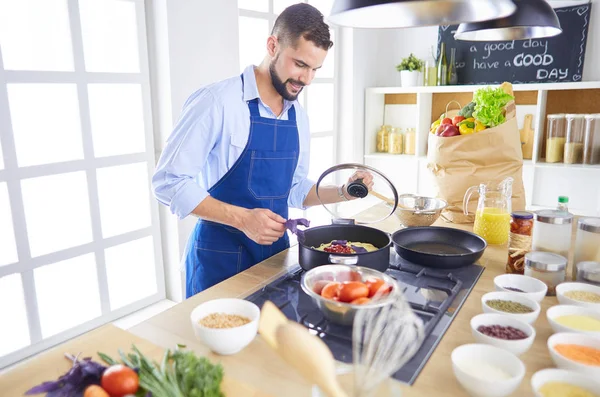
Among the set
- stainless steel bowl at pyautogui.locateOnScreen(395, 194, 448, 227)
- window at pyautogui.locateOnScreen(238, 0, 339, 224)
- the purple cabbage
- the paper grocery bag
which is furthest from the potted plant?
the purple cabbage

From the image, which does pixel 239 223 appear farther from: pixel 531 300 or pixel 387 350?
pixel 531 300

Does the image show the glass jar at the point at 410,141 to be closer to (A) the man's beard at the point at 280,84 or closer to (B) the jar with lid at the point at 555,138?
(B) the jar with lid at the point at 555,138

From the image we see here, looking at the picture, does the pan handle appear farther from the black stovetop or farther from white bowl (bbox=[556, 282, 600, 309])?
white bowl (bbox=[556, 282, 600, 309])

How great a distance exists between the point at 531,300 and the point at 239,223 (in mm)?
882

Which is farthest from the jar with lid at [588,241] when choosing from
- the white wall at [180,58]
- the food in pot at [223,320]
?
the white wall at [180,58]

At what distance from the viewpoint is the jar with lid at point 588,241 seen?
134 cm

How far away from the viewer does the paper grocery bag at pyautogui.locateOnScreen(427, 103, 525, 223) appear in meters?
1.94

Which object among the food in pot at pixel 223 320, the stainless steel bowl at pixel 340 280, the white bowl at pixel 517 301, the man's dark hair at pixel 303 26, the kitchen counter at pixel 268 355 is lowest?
the kitchen counter at pixel 268 355

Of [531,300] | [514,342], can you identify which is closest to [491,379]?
[514,342]

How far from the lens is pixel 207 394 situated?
2.54 feet

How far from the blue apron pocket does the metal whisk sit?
82 cm

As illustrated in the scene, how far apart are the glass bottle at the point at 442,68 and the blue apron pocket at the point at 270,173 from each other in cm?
236

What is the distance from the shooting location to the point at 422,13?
4.09ft

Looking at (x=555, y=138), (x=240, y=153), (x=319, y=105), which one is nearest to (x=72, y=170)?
(x=240, y=153)
